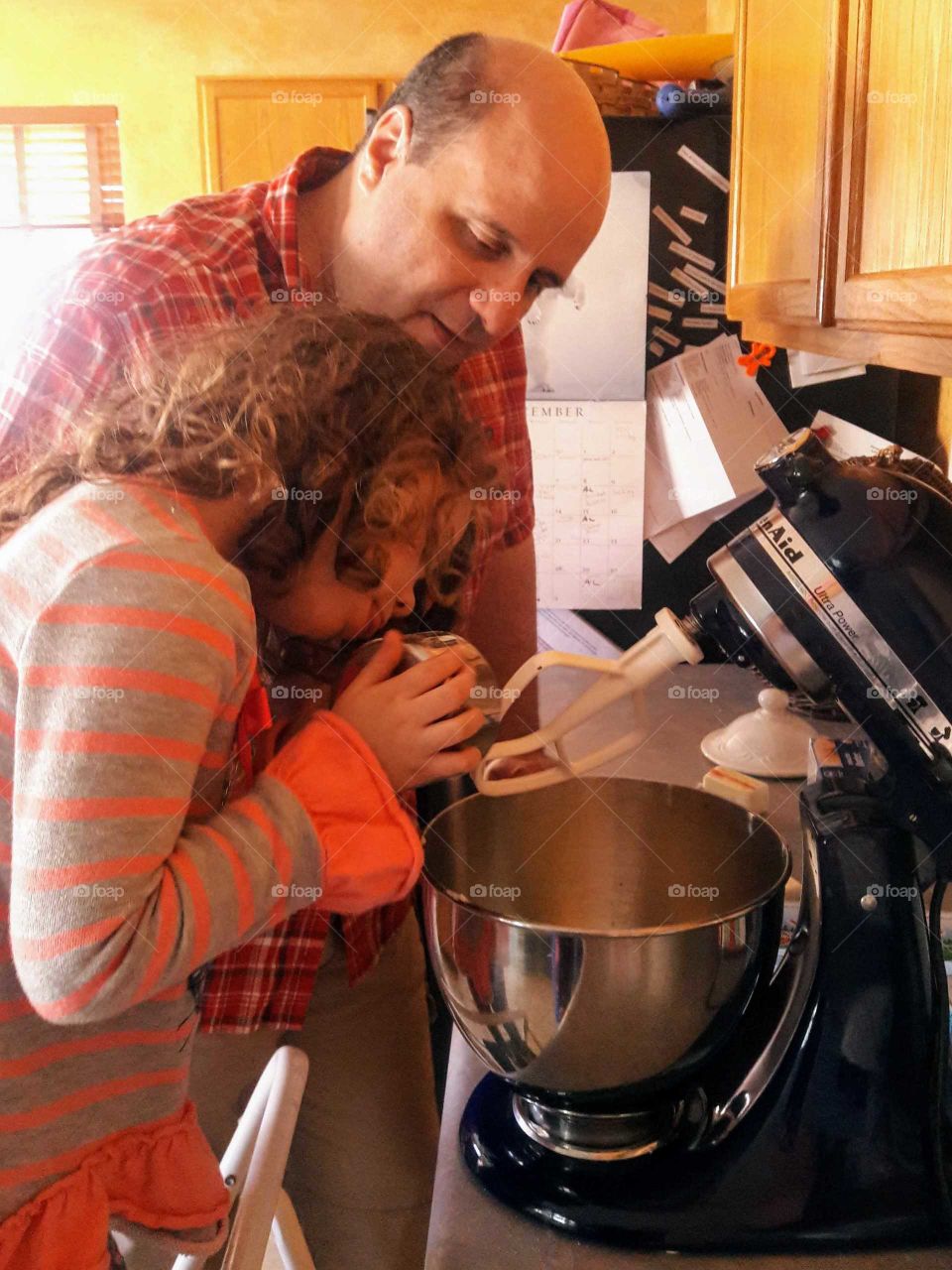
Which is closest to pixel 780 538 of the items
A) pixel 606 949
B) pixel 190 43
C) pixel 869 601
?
pixel 869 601

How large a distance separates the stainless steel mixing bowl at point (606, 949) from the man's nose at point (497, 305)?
48 cm

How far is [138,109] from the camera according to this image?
305 centimetres

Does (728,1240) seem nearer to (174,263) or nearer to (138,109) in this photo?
(174,263)

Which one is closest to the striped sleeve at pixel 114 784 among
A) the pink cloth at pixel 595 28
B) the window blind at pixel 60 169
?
the pink cloth at pixel 595 28

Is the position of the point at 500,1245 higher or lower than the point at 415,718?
lower

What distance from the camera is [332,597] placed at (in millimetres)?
761

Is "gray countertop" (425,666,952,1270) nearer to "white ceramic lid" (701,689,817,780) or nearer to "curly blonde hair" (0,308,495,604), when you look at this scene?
"curly blonde hair" (0,308,495,604)

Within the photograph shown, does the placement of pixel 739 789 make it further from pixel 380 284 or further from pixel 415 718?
pixel 380 284

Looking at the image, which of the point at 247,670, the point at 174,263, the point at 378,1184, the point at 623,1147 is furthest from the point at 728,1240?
the point at 174,263

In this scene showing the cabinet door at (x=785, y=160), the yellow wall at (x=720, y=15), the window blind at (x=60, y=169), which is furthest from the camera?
the window blind at (x=60, y=169)

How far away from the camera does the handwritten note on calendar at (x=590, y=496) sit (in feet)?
6.15

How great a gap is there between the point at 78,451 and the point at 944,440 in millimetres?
1430

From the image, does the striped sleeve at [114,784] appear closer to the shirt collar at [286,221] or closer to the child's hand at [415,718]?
the child's hand at [415,718]

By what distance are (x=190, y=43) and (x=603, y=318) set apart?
191cm
